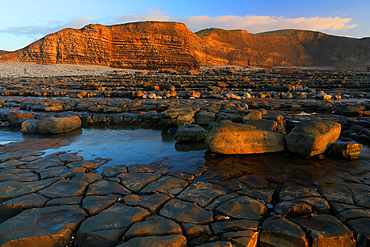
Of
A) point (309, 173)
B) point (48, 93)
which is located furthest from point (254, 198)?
point (48, 93)

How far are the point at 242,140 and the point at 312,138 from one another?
40.2 inches

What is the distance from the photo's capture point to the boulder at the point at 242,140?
3.49m

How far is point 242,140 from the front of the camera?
3535 millimetres

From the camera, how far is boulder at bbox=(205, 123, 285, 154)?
137 inches

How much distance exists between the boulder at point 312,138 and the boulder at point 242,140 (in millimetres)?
237

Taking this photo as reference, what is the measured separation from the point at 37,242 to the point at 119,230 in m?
0.60

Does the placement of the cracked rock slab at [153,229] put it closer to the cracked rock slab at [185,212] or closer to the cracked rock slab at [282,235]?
the cracked rock slab at [185,212]

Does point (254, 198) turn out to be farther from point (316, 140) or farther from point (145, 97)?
point (145, 97)

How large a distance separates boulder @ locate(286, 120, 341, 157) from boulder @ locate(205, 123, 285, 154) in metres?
0.24

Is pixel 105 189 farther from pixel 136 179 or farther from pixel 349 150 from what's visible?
pixel 349 150

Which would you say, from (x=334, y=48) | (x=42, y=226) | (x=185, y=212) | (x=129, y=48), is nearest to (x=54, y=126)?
(x=42, y=226)

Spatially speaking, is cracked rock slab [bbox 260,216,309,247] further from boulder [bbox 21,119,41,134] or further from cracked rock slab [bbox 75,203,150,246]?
boulder [bbox 21,119,41,134]

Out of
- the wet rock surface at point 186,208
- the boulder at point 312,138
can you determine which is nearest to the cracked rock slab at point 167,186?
the wet rock surface at point 186,208

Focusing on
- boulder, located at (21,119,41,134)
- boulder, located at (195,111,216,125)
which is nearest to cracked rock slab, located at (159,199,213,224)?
boulder, located at (195,111,216,125)
